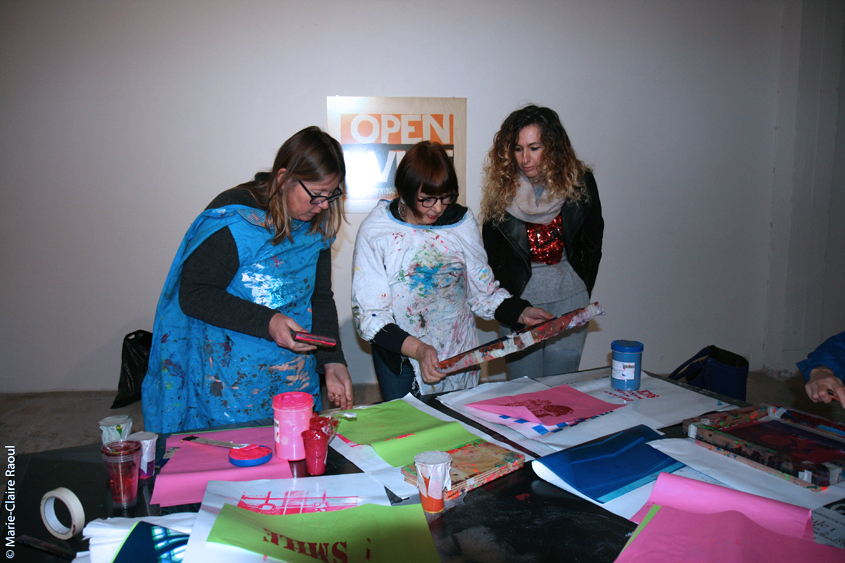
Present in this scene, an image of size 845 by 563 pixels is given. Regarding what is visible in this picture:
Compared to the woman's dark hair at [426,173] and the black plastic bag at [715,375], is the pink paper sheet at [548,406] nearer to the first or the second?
the black plastic bag at [715,375]

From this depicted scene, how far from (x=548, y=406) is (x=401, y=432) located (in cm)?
44

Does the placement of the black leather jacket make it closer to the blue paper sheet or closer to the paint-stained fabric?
the paint-stained fabric

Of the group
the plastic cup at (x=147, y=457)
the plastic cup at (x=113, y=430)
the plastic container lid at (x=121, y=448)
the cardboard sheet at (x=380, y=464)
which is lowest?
the cardboard sheet at (x=380, y=464)

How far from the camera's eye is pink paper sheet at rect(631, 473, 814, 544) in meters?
0.95

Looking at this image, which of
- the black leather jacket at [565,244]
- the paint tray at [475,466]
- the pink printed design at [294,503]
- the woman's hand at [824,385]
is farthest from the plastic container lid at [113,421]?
the woman's hand at [824,385]

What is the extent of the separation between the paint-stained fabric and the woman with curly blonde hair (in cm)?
30

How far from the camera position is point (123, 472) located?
3.27 ft

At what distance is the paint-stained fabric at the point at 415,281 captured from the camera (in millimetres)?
1770

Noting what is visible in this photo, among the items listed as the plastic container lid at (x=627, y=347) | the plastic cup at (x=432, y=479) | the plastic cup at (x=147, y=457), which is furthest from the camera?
the plastic container lid at (x=627, y=347)

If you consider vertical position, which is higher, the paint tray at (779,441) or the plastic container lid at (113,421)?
the plastic container lid at (113,421)

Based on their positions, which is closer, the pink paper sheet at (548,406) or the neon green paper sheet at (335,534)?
the neon green paper sheet at (335,534)

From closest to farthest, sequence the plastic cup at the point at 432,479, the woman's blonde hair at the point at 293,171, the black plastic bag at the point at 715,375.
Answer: the plastic cup at the point at 432,479 → the woman's blonde hair at the point at 293,171 → the black plastic bag at the point at 715,375

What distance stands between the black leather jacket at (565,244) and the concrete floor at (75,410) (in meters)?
1.17

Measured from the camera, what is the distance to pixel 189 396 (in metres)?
1.58
